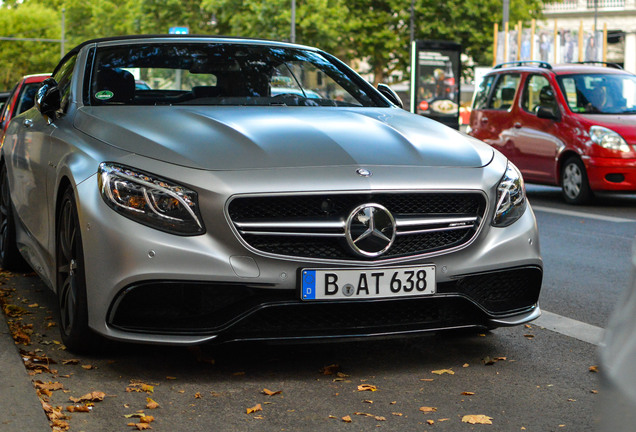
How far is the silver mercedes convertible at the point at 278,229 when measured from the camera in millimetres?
4516

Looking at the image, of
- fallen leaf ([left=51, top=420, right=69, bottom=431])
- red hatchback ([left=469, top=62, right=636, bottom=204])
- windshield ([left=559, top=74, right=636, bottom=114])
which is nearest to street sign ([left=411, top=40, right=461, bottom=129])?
red hatchback ([left=469, top=62, right=636, bottom=204])

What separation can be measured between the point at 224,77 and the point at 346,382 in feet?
6.82

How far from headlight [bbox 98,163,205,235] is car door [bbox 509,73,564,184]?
997cm

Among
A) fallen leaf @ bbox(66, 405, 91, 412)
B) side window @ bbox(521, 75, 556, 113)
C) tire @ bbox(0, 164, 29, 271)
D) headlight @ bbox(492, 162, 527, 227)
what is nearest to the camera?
fallen leaf @ bbox(66, 405, 91, 412)

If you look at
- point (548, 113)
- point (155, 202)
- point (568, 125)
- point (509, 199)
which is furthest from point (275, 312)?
point (548, 113)

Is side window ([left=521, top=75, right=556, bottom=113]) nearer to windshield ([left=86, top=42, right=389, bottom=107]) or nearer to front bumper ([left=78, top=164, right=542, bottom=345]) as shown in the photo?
windshield ([left=86, top=42, right=389, bottom=107])

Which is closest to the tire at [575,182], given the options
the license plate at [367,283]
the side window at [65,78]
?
the side window at [65,78]

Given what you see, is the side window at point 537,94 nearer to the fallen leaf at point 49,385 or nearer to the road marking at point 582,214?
the road marking at point 582,214

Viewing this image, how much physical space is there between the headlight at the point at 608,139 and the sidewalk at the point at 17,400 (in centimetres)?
953

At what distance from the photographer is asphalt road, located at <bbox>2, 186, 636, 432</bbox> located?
416 cm

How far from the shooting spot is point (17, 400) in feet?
14.0

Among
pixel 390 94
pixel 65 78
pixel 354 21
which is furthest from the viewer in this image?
pixel 354 21

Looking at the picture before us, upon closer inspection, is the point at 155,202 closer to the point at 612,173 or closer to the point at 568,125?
the point at 612,173

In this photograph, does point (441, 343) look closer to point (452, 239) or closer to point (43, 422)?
point (452, 239)
